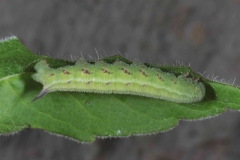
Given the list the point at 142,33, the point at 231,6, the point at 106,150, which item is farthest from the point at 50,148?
the point at 231,6

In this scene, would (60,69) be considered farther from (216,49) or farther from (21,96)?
(216,49)

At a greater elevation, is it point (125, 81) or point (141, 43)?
point (125, 81)

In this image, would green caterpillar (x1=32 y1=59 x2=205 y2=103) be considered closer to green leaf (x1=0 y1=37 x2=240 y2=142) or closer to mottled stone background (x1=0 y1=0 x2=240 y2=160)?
green leaf (x1=0 y1=37 x2=240 y2=142)

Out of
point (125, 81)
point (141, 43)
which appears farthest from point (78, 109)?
point (141, 43)

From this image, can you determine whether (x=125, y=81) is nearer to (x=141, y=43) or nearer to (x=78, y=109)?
(x=78, y=109)

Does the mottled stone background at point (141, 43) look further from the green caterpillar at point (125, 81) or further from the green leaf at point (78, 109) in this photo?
the green leaf at point (78, 109)

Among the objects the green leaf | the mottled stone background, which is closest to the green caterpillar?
the green leaf

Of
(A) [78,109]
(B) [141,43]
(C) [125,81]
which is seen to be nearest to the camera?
(A) [78,109]
